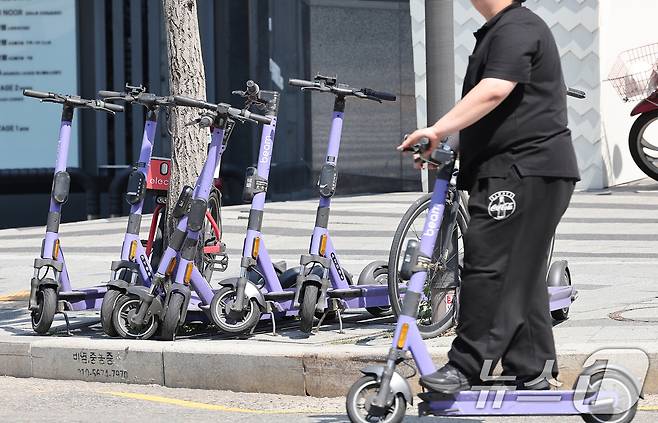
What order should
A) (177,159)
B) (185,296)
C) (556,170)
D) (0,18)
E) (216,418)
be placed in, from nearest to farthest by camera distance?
(556,170)
(216,418)
(185,296)
(177,159)
(0,18)

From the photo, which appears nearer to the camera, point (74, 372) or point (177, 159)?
point (74, 372)

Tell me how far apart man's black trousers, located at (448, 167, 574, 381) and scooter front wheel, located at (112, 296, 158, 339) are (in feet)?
7.93

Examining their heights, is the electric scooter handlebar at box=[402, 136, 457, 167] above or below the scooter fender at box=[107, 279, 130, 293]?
above

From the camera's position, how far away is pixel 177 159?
7898 mm

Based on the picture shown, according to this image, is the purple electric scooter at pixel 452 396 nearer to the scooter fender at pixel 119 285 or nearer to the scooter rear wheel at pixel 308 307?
the scooter rear wheel at pixel 308 307

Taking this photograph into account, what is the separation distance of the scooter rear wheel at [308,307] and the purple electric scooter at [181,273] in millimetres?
492

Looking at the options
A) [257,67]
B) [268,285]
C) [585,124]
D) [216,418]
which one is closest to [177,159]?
[268,285]

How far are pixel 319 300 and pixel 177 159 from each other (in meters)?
1.49

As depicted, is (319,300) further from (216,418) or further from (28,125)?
(28,125)

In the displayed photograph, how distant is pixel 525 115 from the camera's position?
4.86 m

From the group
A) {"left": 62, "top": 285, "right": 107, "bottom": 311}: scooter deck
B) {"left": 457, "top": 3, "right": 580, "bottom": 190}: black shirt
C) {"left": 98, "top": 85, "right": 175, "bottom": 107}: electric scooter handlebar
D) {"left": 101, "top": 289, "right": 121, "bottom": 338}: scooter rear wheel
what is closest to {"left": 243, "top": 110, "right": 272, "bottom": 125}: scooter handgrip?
{"left": 98, "top": 85, "right": 175, "bottom": 107}: electric scooter handlebar

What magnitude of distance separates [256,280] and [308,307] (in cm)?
59

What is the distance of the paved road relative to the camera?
18.6 ft

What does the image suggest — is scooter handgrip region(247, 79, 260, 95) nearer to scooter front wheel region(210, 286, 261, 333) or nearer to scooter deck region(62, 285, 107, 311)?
scooter front wheel region(210, 286, 261, 333)
